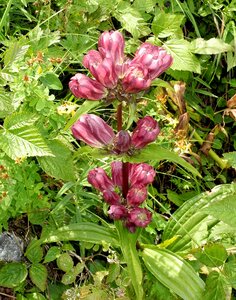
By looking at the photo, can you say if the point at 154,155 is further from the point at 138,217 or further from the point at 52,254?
the point at 52,254

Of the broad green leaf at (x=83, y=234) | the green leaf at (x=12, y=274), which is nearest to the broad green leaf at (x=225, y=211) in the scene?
the broad green leaf at (x=83, y=234)

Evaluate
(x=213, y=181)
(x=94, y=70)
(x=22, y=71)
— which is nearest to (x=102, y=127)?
(x=94, y=70)

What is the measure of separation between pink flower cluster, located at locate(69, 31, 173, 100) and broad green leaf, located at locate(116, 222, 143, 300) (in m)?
0.50

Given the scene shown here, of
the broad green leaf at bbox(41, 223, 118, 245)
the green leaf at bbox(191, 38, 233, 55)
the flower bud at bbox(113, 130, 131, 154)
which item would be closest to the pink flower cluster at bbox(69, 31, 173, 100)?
the flower bud at bbox(113, 130, 131, 154)

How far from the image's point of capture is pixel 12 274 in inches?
81.9

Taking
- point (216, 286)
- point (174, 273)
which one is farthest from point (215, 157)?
point (216, 286)

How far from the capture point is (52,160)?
79.4 inches

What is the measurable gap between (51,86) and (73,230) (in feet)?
1.70

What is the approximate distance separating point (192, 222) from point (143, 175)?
15.4 inches

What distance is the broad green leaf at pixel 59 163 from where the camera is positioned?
199cm

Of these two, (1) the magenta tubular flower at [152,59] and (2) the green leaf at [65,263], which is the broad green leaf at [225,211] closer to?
(1) the magenta tubular flower at [152,59]

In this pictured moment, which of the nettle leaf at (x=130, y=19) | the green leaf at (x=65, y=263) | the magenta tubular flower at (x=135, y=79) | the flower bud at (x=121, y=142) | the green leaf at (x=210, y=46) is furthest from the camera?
the green leaf at (x=210, y=46)

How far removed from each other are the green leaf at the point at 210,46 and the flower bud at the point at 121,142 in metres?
0.93

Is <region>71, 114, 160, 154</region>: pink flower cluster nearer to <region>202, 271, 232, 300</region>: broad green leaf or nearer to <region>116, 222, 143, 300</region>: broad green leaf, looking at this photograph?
<region>116, 222, 143, 300</region>: broad green leaf
